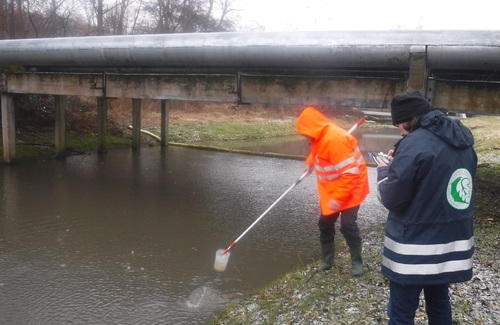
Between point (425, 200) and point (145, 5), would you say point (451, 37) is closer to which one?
point (425, 200)

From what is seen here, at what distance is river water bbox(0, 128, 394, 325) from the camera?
4598mm

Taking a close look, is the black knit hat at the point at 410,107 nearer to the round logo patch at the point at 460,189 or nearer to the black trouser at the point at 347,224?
the round logo patch at the point at 460,189

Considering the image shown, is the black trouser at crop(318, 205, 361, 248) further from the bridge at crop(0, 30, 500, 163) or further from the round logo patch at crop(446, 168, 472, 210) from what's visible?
the bridge at crop(0, 30, 500, 163)

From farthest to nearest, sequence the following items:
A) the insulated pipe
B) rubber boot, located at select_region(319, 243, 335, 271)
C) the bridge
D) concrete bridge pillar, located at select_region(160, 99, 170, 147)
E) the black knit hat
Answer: concrete bridge pillar, located at select_region(160, 99, 170, 147)
the bridge
the insulated pipe
rubber boot, located at select_region(319, 243, 335, 271)
the black knit hat

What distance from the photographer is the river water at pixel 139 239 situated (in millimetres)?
4598

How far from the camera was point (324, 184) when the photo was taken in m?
4.47

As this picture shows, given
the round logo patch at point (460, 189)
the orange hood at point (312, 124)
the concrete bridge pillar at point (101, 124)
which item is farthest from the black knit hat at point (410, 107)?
the concrete bridge pillar at point (101, 124)

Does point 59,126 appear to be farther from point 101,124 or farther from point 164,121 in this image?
point 164,121

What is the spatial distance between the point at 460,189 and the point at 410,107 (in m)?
0.56

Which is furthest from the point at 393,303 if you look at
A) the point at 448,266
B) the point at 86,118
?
the point at 86,118

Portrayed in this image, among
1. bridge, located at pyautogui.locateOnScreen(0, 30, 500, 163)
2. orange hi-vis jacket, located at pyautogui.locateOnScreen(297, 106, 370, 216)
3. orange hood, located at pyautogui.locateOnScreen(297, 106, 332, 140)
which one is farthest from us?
bridge, located at pyautogui.locateOnScreen(0, 30, 500, 163)

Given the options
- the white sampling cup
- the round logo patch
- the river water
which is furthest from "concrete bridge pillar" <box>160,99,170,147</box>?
the round logo patch

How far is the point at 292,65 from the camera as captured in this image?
Answer: 7.13m

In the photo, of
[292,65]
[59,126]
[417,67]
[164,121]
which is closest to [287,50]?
[292,65]
